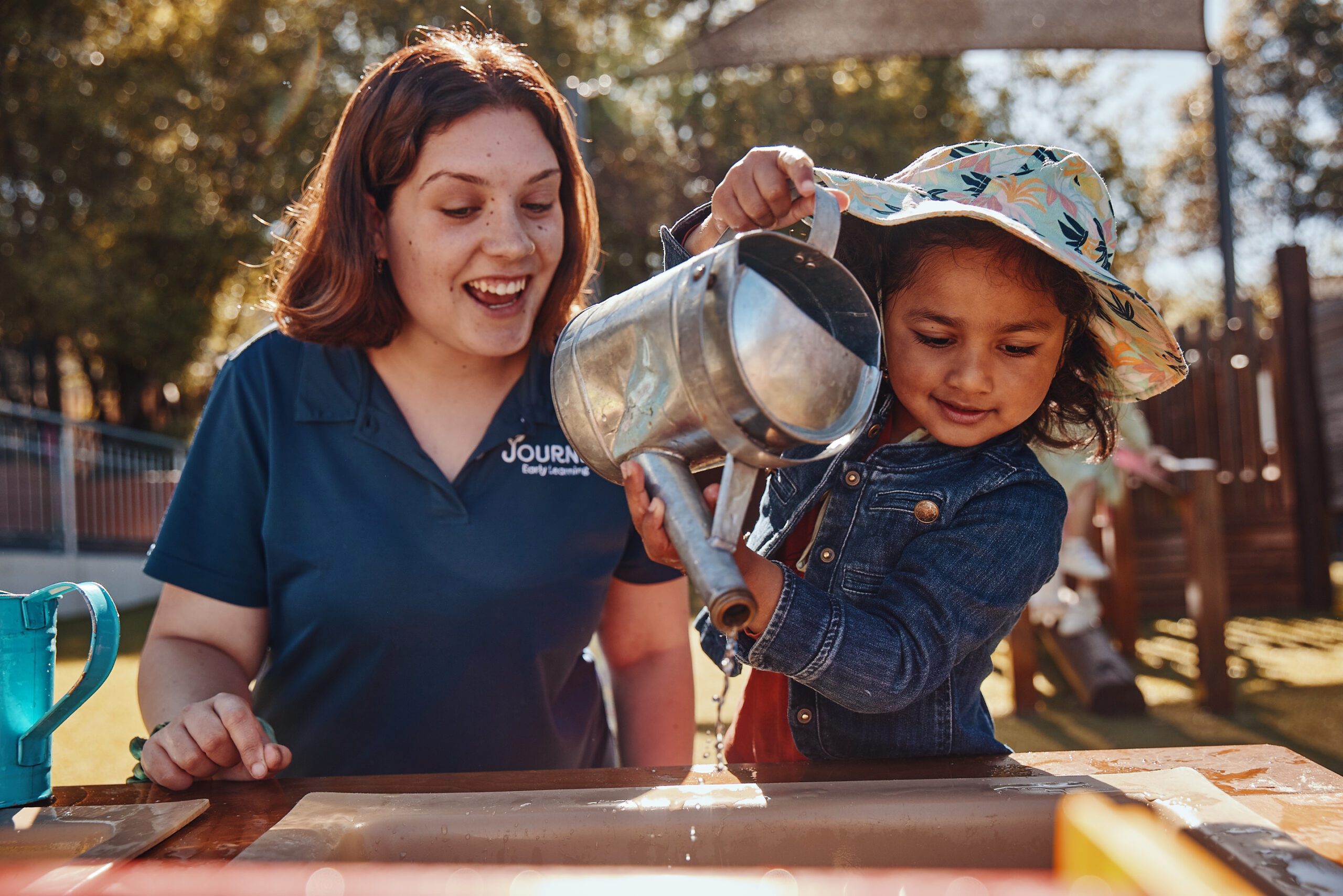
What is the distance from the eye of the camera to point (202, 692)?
5.03 feet

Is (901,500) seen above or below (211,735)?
above

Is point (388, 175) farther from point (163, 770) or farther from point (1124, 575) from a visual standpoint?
point (1124, 575)

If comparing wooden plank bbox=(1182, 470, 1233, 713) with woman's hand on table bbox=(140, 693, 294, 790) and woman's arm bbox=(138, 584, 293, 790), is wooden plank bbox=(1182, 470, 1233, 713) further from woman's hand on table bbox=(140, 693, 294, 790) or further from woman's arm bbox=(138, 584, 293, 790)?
woman's hand on table bbox=(140, 693, 294, 790)

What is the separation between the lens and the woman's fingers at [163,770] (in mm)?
1205

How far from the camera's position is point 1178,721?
411 cm

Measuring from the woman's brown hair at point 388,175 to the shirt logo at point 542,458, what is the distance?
21 centimetres

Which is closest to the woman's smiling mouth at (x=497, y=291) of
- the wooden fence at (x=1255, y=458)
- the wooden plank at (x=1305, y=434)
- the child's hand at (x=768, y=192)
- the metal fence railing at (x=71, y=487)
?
the child's hand at (x=768, y=192)

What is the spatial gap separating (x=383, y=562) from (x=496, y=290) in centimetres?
47

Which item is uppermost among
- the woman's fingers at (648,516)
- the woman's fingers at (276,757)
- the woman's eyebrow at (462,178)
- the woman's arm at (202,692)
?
the woman's eyebrow at (462,178)

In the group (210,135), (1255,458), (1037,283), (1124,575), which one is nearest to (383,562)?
(1037,283)

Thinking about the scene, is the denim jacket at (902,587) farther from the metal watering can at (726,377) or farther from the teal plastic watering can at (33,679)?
the teal plastic watering can at (33,679)

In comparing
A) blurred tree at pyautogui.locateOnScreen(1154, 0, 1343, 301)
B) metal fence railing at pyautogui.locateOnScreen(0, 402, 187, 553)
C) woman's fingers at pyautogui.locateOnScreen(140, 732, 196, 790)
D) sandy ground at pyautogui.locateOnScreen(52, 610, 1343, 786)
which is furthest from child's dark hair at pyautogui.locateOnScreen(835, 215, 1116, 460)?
blurred tree at pyautogui.locateOnScreen(1154, 0, 1343, 301)

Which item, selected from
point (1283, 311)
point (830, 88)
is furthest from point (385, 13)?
point (1283, 311)

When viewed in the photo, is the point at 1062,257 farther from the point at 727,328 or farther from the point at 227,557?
the point at 227,557
